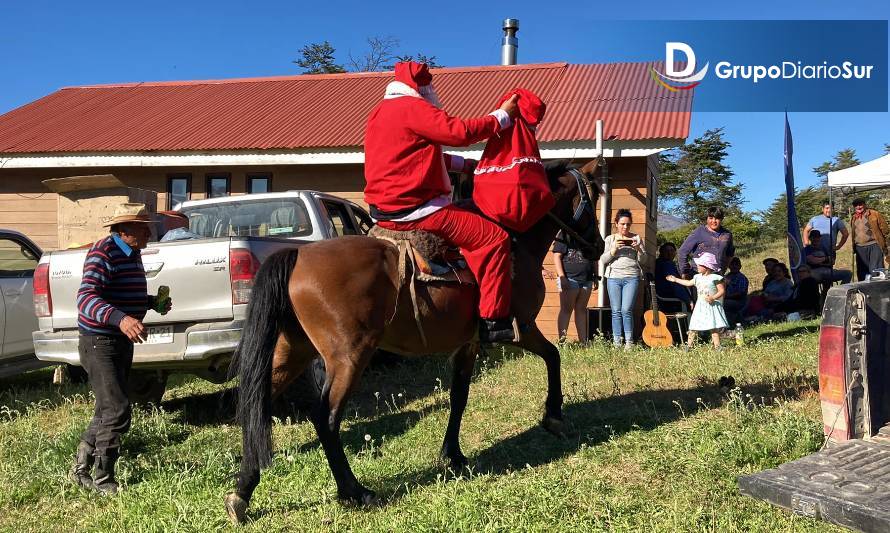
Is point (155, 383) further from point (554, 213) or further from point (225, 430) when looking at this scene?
point (554, 213)

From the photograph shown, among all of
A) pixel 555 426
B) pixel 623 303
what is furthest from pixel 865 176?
pixel 555 426

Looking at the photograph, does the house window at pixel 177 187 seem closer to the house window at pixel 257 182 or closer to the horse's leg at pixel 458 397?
the house window at pixel 257 182

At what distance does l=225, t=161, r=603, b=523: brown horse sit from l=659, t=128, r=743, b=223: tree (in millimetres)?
A: 38550

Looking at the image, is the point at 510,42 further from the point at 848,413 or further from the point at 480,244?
the point at 848,413

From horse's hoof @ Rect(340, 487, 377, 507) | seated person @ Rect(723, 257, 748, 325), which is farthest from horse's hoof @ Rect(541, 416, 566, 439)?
seated person @ Rect(723, 257, 748, 325)

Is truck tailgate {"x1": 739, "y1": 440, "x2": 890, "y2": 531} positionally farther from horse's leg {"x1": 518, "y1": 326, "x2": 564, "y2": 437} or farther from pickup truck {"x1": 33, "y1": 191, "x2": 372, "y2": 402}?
pickup truck {"x1": 33, "y1": 191, "x2": 372, "y2": 402}

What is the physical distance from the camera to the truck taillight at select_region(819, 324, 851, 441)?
13.3 feet

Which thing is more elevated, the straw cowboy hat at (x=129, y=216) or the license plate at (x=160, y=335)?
the straw cowboy hat at (x=129, y=216)

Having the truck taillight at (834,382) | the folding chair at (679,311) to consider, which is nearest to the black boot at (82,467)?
the truck taillight at (834,382)

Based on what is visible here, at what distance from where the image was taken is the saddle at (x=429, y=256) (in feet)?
14.3

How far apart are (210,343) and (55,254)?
1.84m

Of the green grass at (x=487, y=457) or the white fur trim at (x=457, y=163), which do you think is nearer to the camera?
the green grass at (x=487, y=457)

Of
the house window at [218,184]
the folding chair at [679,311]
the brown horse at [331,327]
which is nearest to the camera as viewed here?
the brown horse at [331,327]

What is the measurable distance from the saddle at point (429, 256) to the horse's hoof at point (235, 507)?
166cm
